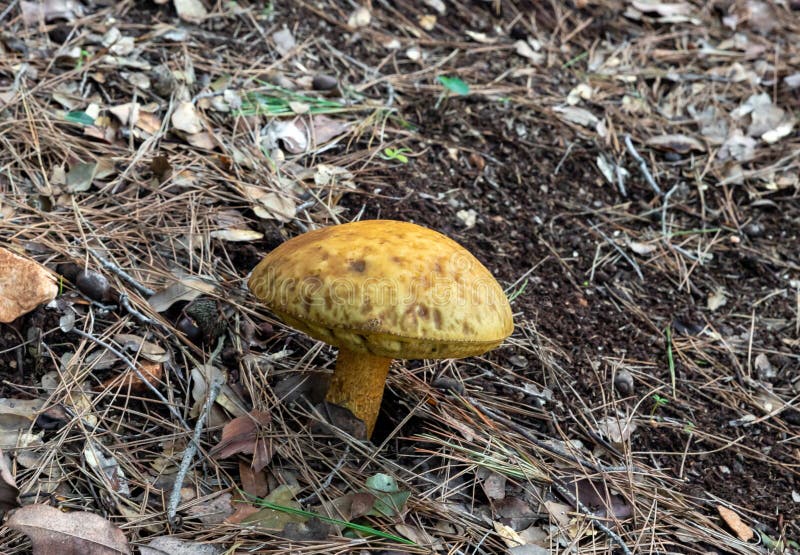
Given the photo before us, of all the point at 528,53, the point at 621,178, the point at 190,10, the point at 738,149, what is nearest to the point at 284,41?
the point at 190,10

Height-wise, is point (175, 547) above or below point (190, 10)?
below

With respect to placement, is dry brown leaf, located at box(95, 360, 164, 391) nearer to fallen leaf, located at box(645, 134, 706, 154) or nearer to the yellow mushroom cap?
the yellow mushroom cap

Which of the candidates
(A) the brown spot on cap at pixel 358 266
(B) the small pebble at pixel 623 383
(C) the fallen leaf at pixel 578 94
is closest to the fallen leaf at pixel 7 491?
(A) the brown spot on cap at pixel 358 266

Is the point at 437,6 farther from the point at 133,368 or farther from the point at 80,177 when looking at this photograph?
the point at 133,368

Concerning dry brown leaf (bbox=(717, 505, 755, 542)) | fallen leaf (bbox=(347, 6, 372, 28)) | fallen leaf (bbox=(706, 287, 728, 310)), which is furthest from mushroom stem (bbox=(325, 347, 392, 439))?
fallen leaf (bbox=(347, 6, 372, 28))

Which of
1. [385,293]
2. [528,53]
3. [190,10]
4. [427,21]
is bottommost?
[528,53]

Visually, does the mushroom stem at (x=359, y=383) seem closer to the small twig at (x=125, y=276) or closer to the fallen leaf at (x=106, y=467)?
the fallen leaf at (x=106, y=467)

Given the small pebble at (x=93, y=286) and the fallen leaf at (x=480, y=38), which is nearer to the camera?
the small pebble at (x=93, y=286)
